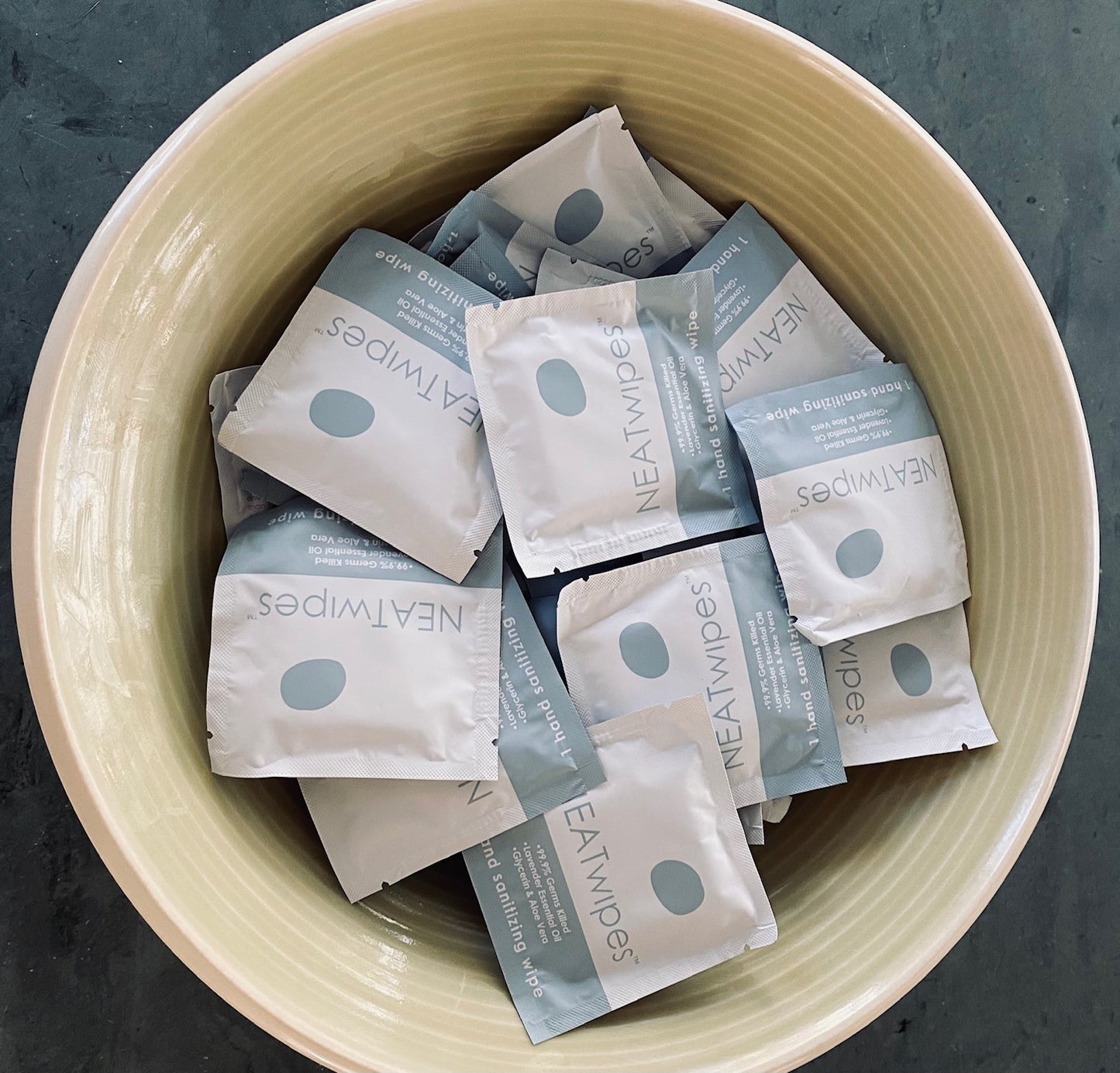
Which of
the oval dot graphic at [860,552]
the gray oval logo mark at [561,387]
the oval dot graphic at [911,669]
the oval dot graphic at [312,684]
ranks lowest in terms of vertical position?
the oval dot graphic at [911,669]

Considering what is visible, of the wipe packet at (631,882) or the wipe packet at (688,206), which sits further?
the wipe packet at (688,206)

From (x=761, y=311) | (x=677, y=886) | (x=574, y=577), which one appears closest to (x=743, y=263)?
(x=761, y=311)

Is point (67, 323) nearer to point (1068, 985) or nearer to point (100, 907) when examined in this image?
point (100, 907)

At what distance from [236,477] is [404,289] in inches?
9.6

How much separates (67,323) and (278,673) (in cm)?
33

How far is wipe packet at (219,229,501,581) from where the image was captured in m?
0.90

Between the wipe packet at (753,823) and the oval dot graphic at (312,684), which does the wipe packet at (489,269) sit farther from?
the wipe packet at (753,823)

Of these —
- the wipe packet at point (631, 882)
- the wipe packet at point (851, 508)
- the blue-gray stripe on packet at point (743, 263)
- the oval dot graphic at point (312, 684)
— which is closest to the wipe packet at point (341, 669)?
the oval dot graphic at point (312, 684)

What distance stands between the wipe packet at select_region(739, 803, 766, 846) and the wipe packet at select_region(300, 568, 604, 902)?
0.17 meters

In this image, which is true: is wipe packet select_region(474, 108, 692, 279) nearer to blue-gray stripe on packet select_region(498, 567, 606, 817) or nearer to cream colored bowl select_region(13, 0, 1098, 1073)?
cream colored bowl select_region(13, 0, 1098, 1073)

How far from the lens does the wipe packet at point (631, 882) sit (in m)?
0.88

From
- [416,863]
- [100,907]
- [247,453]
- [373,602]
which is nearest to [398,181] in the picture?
[247,453]

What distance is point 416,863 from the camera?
0.89m

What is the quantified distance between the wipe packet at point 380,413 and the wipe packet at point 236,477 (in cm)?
2
